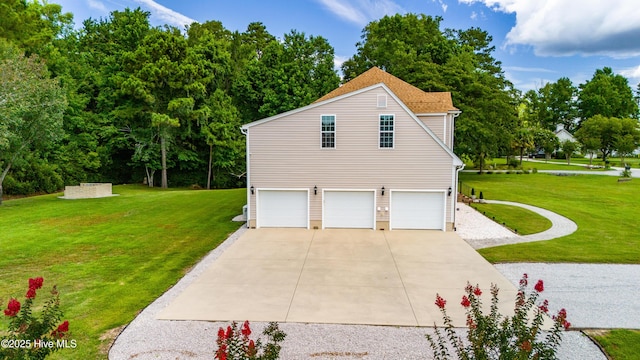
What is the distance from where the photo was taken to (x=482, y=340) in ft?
14.2

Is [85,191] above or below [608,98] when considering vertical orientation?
below

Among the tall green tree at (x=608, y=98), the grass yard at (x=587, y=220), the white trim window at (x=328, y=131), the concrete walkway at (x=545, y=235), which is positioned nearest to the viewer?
the grass yard at (x=587, y=220)

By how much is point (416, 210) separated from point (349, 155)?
379cm

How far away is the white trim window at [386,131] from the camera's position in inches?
598

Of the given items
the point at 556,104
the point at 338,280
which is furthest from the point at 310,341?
the point at 556,104

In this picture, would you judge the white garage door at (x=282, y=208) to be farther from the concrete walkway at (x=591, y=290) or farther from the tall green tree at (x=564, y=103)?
the tall green tree at (x=564, y=103)

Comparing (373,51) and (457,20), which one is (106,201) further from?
(457,20)

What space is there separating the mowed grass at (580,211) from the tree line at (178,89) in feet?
17.1

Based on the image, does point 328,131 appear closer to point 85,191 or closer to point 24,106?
point 24,106

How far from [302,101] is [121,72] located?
15.9 meters

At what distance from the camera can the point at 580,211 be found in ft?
65.8

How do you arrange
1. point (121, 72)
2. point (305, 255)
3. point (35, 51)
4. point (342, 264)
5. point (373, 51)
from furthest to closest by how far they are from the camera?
point (373, 51), point (121, 72), point (35, 51), point (305, 255), point (342, 264)

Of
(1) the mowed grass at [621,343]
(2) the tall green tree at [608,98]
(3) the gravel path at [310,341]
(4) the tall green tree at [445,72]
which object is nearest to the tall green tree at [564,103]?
(2) the tall green tree at [608,98]

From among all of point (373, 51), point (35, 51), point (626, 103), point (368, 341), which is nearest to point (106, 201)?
point (35, 51)
